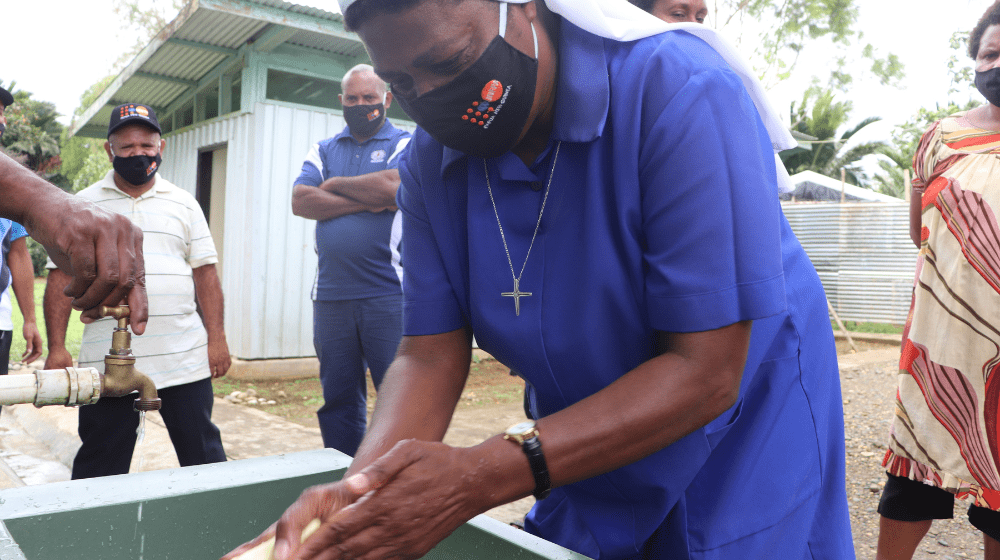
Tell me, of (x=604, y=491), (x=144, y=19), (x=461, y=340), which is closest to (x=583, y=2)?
(x=461, y=340)

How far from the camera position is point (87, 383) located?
134 cm

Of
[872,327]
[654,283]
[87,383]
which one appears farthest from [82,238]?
[872,327]

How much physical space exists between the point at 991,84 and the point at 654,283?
216 cm

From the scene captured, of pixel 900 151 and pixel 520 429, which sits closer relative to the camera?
pixel 520 429

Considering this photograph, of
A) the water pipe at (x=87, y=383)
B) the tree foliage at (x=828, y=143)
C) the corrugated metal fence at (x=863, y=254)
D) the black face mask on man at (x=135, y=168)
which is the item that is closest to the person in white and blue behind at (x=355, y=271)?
the black face mask on man at (x=135, y=168)

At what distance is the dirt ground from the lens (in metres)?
3.65

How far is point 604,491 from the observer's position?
124 centimetres

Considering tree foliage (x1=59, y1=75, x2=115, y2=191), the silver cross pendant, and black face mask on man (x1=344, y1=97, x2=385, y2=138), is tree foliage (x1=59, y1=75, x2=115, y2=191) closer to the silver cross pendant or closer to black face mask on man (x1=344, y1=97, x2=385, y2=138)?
black face mask on man (x1=344, y1=97, x2=385, y2=138)

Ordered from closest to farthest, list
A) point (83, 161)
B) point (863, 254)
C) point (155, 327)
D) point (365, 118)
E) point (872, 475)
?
point (155, 327)
point (365, 118)
point (872, 475)
point (863, 254)
point (83, 161)

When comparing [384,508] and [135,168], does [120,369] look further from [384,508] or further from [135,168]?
[135,168]

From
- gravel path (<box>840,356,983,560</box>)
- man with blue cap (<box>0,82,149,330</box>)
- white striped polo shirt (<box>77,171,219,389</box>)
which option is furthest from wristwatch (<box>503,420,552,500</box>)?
gravel path (<box>840,356,983,560</box>)

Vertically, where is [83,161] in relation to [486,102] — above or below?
above

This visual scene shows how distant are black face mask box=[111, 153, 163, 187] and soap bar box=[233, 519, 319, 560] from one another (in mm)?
3004

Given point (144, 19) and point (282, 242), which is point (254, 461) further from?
point (144, 19)
